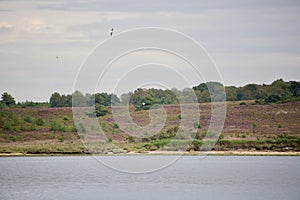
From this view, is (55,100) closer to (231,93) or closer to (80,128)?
(231,93)

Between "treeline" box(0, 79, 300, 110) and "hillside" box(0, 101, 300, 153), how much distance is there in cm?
249

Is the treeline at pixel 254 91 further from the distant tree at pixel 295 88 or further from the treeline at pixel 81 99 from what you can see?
the treeline at pixel 81 99

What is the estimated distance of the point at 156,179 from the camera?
46.7 metres

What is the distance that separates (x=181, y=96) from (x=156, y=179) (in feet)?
164

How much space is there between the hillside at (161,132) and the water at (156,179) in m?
4.71

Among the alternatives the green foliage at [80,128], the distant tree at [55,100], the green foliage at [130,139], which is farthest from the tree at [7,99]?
the green foliage at [130,139]

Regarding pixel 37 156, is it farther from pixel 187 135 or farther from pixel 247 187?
pixel 247 187

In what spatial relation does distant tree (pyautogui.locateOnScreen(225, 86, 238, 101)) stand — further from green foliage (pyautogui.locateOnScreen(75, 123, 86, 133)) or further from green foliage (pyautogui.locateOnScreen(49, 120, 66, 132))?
green foliage (pyautogui.locateOnScreen(75, 123, 86, 133))

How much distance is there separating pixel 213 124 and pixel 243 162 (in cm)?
2310

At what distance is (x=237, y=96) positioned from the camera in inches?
4596

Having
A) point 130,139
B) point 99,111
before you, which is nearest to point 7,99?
point 99,111

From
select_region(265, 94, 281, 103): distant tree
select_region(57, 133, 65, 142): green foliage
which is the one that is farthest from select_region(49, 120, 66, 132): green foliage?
→ select_region(265, 94, 281, 103): distant tree

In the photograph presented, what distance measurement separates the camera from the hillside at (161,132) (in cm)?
6619

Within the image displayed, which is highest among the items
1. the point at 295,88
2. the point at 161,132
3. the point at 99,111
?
the point at 295,88
